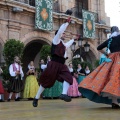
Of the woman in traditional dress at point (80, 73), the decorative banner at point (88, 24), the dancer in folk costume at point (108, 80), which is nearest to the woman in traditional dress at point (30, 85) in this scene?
the woman in traditional dress at point (80, 73)

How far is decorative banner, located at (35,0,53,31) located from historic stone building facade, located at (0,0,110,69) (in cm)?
31

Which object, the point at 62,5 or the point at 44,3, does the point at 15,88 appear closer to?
the point at 44,3

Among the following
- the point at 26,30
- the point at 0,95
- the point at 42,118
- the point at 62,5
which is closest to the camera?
the point at 42,118

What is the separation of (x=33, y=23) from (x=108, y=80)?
10678mm

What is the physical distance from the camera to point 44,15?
612 inches

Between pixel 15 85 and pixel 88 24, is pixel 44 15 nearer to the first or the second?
pixel 88 24

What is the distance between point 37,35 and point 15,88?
18.8ft

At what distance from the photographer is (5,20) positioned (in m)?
14.2

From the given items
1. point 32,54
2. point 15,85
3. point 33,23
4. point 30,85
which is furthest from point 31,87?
point 32,54

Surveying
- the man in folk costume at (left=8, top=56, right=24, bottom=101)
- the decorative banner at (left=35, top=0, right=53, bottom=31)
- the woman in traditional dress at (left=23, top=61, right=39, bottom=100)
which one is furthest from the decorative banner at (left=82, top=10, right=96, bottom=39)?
the man in folk costume at (left=8, top=56, right=24, bottom=101)

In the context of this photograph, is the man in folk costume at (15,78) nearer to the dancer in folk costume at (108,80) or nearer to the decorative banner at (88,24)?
the dancer in folk costume at (108,80)

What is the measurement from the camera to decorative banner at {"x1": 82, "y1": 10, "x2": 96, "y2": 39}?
18.1 metres

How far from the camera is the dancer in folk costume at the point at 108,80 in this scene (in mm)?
5146

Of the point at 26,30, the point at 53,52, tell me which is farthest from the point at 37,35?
the point at 53,52
